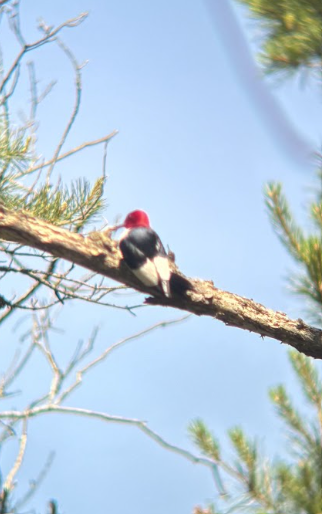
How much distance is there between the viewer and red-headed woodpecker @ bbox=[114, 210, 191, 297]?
1.54 metres

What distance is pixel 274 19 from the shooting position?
1.67m

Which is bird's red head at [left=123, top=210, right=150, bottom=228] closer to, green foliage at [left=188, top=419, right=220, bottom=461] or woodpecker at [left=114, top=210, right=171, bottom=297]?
woodpecker at [left=114, top=210, right=171, bottom=297]

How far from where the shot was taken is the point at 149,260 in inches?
60.9

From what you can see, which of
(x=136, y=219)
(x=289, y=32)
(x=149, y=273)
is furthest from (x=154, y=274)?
(x=289, y=32)

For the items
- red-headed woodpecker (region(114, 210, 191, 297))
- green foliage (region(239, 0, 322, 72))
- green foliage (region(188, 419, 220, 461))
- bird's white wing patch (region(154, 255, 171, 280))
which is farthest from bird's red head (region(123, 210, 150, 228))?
green foliage (region(188, 419, 220, 461))

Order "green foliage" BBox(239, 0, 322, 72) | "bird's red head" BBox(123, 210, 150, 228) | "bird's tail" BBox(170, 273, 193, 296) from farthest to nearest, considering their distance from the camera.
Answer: "bird's red head" BBox(123, 210, 150, 228)
"bird's tail" BBox(170, 273, 193, 296)
"green foliage" BBox(239, 0, 322, 72)

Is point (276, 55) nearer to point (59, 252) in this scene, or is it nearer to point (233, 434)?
point (59, 252)

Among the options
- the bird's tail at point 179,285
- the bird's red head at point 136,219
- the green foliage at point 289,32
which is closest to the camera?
the green foliage at point 289,32

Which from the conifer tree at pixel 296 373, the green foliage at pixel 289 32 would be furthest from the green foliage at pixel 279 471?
the green foliage at pixel 289 32

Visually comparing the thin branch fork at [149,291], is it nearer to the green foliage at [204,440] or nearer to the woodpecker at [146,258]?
the woodpecker at [146,258]

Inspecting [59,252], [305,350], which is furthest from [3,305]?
[305,350]

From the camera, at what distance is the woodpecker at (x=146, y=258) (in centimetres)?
154

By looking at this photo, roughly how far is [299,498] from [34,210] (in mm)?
1371

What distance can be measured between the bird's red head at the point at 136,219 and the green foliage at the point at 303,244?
0.45 m
